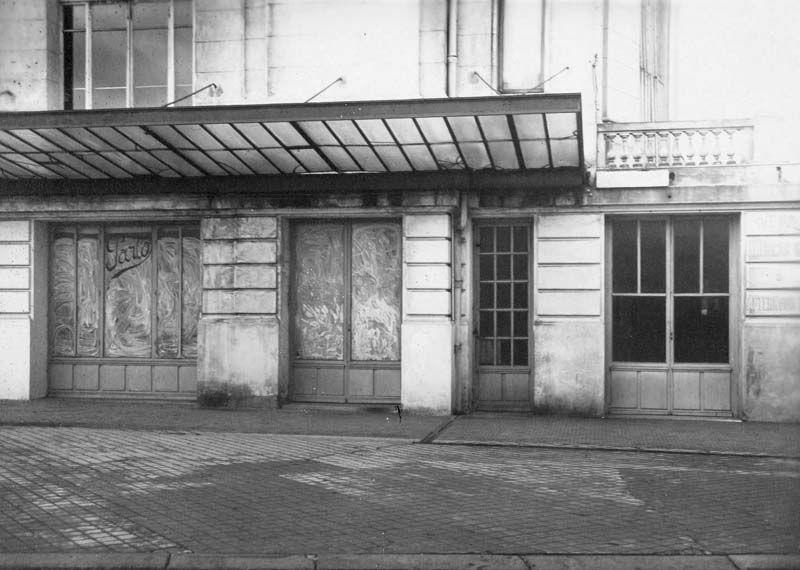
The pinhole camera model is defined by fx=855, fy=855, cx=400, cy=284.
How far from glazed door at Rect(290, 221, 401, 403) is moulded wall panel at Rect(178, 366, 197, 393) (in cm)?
165

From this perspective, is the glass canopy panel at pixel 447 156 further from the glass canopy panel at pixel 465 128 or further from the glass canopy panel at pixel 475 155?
the glass canopy panel at pixel 465 128

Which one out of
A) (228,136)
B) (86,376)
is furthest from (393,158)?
(86,376)

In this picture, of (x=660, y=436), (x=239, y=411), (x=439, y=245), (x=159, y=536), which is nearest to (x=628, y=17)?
(x=439, y=245)

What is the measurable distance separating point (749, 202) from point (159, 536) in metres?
9.78

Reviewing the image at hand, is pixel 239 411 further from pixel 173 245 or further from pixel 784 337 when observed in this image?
pixel 784 337

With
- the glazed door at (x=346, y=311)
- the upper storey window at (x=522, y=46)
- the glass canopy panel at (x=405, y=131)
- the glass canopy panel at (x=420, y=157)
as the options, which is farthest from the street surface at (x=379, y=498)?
the upper storey window at (x=522, y=46)

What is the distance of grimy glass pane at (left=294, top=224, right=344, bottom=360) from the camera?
13727 millimetres

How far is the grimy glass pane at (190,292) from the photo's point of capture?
46.2 feet

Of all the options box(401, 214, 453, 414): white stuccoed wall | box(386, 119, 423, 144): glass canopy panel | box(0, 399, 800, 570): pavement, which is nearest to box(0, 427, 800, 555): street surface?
box(0, 399, 800, 570): pavement

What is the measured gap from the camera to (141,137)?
11789 millimetres

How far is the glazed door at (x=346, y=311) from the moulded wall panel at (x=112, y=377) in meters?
2.94

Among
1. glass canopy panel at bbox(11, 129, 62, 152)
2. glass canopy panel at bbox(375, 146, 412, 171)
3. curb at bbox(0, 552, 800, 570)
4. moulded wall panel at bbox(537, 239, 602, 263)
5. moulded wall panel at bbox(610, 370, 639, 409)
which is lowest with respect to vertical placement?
curb at bbox(0, 552, 800, 570)

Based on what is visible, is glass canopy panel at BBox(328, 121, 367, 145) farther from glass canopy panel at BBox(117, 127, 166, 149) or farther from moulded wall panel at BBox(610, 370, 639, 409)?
moulded wall panel at BBox(610, 370, 639, 409)

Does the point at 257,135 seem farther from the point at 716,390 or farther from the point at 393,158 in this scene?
the point at 716,390
